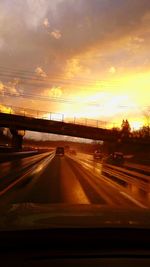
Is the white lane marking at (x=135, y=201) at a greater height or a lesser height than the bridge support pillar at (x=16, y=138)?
lesser

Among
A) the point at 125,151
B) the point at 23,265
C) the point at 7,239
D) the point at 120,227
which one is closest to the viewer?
the point at 23,265

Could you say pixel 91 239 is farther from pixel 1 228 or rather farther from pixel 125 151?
pixel 125 151

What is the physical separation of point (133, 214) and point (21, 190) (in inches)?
476

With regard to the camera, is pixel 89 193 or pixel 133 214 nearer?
pixel 133 214

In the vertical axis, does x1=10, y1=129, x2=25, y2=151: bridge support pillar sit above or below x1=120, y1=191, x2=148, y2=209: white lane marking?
above

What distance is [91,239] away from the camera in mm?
4352

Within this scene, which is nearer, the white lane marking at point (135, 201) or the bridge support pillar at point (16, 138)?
the white lane marking at point (135, 201)

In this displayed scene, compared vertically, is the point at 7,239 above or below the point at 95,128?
below

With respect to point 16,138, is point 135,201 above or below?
below

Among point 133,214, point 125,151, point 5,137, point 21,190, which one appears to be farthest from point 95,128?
point 5,137

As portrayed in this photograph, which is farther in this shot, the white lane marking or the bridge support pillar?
the bridge support pillar

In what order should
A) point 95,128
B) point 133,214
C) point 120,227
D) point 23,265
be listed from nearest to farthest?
point 23,265 → point 120,227 → point 133,214 → point 95,128

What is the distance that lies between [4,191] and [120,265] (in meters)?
13.6

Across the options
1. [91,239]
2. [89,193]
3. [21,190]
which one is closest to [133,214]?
[91,239]
